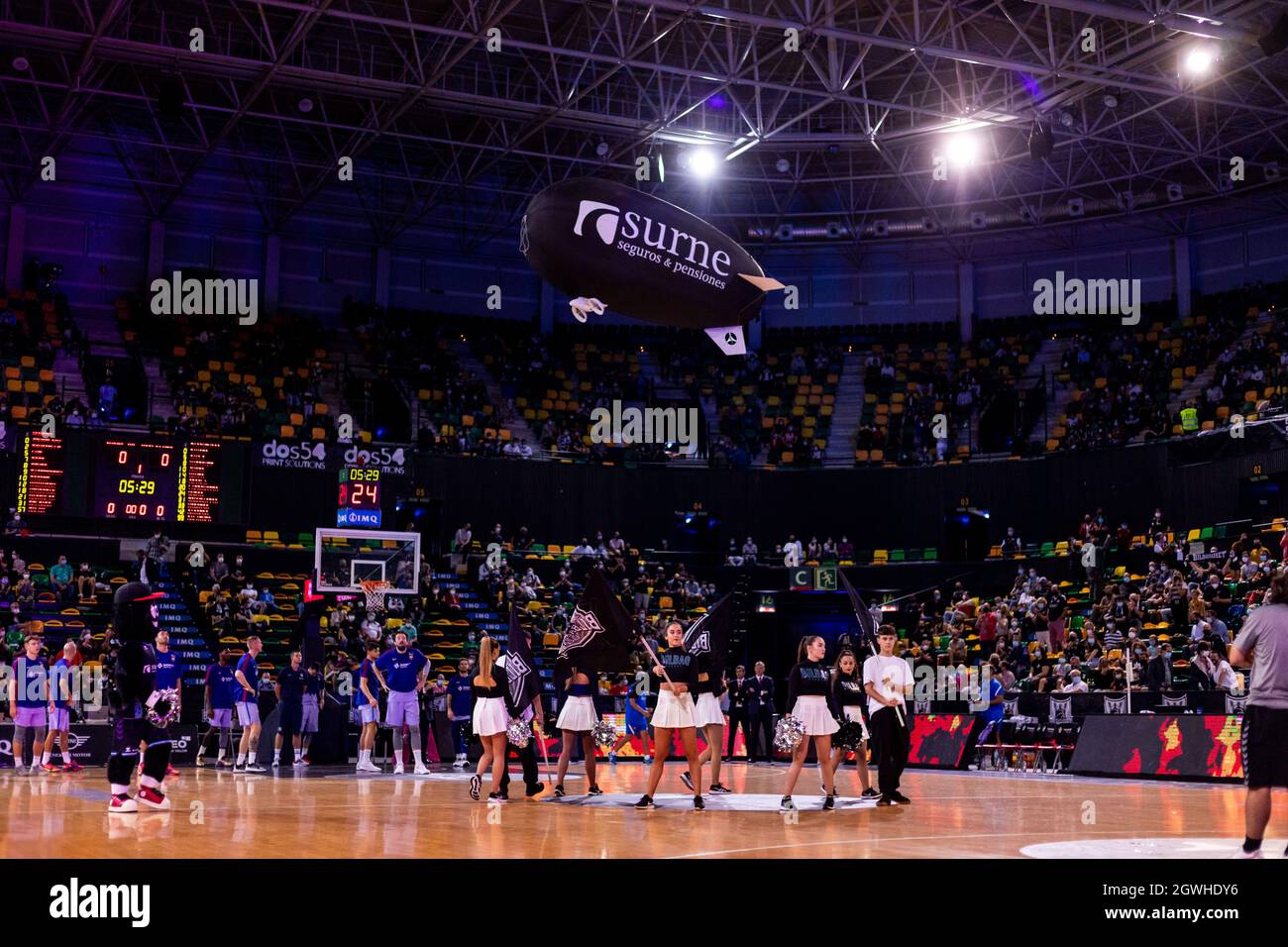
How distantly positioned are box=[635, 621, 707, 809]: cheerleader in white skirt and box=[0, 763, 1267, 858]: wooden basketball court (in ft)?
1.34

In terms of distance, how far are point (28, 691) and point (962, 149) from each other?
24.9 m

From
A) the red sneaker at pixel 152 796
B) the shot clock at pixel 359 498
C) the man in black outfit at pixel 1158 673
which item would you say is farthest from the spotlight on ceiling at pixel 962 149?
the red sneaker at pixel 152 796

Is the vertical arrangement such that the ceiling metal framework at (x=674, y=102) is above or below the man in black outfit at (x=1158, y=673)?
above

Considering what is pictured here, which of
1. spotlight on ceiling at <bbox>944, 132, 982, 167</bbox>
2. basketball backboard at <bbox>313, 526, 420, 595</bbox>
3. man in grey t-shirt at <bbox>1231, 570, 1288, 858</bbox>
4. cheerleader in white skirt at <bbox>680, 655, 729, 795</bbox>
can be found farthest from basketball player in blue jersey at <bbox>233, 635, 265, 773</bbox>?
spotlight on ceiling at <bbox>944, 132, 982, 167</bbox>

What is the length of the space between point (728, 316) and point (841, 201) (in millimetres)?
30615

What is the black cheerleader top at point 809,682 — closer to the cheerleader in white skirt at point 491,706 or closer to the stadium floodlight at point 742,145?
the cheerleader in white skirt at point 491,706

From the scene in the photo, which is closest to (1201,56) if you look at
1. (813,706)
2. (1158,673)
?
(1158,673)

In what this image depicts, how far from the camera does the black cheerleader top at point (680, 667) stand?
13.4 meters

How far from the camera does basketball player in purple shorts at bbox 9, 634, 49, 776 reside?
61.6 ft

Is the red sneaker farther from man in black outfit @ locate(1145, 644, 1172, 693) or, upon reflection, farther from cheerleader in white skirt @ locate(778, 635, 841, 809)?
man in black outfit @ locate(1145, 644, 1172, 693)

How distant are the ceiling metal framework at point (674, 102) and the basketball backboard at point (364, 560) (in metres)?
9.69

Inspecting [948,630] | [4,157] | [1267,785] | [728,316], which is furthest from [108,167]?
[1267,785]

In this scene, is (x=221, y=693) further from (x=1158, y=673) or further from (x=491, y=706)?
(x=1158, y=673)

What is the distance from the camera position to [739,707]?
86.7 feet
